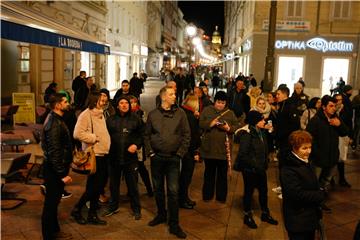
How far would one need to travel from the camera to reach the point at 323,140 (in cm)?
684

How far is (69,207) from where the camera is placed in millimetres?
6898

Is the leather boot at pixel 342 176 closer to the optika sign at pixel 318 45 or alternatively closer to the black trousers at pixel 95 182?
the black trousers at pixel 95 182

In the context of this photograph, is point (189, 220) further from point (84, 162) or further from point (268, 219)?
point (84, 162)

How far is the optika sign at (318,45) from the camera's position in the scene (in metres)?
26.5

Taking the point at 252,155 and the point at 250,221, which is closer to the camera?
the point at 252,155

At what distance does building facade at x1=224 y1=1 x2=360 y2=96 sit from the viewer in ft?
86.1

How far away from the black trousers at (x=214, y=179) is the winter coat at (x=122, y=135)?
61.2 inches

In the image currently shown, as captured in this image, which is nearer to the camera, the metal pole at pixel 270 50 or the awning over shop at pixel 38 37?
the awning over shop at pixel 38 37

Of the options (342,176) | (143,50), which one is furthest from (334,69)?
(143,50)

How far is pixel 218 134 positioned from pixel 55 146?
9.53 feet

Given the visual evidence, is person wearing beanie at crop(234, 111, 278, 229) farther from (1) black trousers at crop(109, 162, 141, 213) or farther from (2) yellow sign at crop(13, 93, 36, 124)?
(2) yellow sign at crop(13, 93, 36, 124)

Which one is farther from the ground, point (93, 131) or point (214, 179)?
point (93, 131)

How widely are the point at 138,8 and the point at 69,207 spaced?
37.4 meters

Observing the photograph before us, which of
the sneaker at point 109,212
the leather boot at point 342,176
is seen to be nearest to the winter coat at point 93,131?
the sneaker at point 109,212
